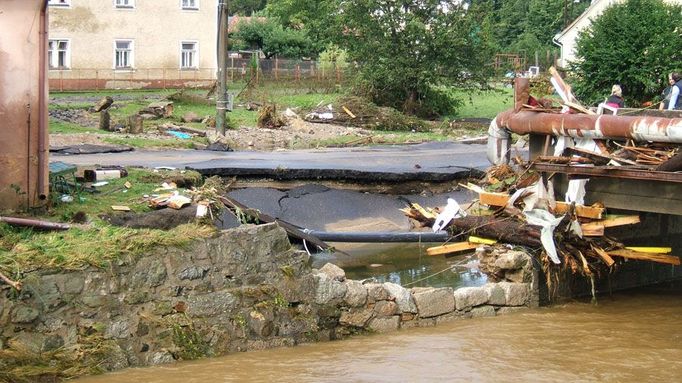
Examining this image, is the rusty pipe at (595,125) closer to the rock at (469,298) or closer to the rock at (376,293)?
the rock at (469,298)

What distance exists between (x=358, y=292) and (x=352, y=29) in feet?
86.2

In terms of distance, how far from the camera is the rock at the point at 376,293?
1134cm

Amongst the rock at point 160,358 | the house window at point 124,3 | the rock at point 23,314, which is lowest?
the rock at point 160,358

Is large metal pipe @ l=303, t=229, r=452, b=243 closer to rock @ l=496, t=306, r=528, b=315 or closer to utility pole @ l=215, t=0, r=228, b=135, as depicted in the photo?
rock @ l=496, t=306, r=528, b=315

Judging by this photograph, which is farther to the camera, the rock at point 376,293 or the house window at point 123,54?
the house window at point 123,54

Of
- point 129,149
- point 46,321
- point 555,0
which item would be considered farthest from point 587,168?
point 555,0

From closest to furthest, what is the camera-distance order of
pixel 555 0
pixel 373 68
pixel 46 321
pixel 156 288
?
1. pixel 46 321
2. pixel 156 288
3. pixel 373 68
4. pixel 555 0

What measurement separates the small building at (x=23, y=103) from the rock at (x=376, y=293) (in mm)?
4113

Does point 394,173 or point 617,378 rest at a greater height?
point 394,173

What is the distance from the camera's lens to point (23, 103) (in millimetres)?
11336

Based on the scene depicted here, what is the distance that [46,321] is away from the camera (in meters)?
9.20

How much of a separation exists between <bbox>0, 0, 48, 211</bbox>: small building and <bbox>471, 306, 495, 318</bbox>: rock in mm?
5582

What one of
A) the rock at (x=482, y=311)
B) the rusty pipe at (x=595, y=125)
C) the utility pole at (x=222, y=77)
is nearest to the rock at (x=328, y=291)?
the rock at (x=482, y=311)

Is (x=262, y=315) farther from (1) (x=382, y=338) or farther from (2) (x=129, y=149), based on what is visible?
(2) (x=129, y=149)
